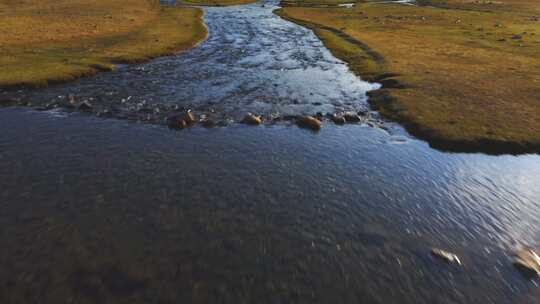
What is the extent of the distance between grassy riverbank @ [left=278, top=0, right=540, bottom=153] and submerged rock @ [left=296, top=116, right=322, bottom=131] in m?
9.16

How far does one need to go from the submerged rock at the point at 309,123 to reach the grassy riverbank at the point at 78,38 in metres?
29.9

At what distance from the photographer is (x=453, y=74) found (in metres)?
52.8

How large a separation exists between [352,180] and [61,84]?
36.6 metres

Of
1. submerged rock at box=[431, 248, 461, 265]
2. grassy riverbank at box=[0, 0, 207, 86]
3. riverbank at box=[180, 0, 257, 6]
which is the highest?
riverbank at box=[180, 0, 257, 6]

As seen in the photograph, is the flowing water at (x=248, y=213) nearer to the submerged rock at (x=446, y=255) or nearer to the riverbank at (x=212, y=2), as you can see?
the submerged rock at (x=446, y=255)

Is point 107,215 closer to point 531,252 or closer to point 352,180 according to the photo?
point 352,180

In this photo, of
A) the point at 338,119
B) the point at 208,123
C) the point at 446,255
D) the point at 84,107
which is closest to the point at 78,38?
the point at 84,107

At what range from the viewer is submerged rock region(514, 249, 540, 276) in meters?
18.5

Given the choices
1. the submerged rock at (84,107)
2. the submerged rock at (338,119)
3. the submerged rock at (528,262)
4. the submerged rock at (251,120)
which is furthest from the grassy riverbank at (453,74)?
the submerged rock at (84,107)

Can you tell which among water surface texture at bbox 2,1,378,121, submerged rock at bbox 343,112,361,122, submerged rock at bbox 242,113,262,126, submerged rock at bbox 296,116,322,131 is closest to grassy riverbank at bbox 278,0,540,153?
submerged rock at bbox 343,112,361,122

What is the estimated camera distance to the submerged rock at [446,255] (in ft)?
61.9

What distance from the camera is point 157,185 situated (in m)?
23.5

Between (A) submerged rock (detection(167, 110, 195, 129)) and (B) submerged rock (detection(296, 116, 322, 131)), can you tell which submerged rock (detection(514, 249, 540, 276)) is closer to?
(B) submerged rock (detection(296, 116, 322, 131))

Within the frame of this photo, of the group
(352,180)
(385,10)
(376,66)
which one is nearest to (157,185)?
(352,180)
